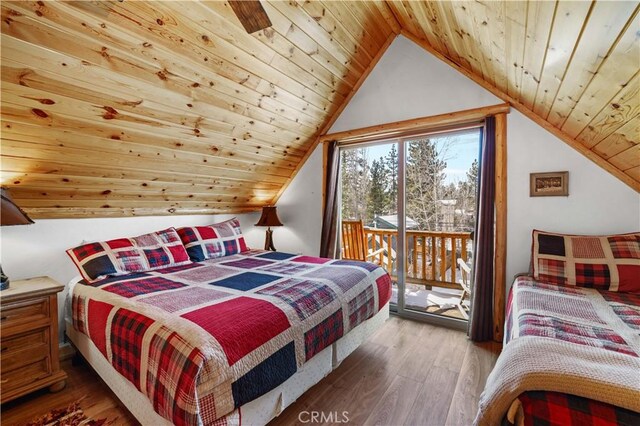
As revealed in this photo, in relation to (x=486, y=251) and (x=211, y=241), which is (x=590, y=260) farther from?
(x=211, y=241)

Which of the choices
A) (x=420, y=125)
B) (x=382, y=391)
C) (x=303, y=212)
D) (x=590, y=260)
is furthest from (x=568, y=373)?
(x=303, y=212)

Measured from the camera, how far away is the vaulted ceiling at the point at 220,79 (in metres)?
1.33

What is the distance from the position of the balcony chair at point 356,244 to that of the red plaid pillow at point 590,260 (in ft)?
5.79

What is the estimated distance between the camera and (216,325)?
130 centimetres

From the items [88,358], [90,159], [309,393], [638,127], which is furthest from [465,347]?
[90,159]

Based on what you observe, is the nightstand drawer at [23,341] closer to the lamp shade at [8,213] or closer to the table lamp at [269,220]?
the lamp shade at [8,213]

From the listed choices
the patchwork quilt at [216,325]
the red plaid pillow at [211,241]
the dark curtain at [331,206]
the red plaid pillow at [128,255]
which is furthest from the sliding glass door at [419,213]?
the red plaid pillow at [128,255]

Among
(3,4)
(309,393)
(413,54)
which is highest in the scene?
(413,54)

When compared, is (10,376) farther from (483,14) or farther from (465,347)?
(483,14)

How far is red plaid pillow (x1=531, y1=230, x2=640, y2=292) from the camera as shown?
187 centimetres

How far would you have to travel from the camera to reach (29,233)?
2.24m

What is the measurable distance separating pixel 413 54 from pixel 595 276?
253 centimetres

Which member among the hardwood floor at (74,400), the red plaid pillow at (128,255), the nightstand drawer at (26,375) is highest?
the red plaid pillow at (128,255)

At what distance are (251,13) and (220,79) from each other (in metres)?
0.94
